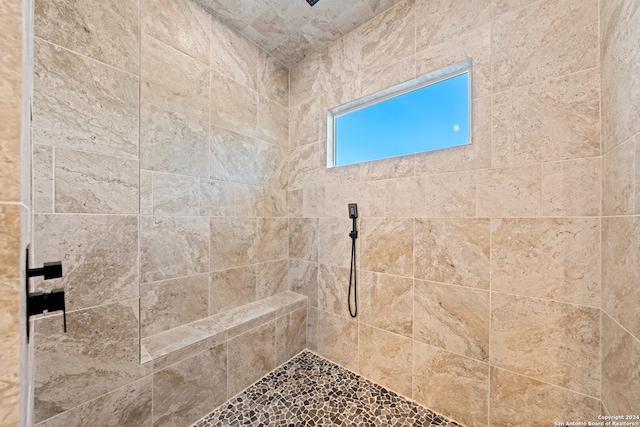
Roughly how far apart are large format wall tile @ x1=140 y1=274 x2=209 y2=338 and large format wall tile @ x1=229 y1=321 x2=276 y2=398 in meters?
0.34

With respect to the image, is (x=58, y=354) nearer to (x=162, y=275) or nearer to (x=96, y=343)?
(x=96, y=343)

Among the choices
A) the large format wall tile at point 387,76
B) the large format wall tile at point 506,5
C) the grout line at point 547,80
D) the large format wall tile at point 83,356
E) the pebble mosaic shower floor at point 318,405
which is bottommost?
the pebble mosaic shower floor at point 318,405

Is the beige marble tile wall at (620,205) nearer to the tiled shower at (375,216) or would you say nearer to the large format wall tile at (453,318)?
the tiled shower at (375,216)

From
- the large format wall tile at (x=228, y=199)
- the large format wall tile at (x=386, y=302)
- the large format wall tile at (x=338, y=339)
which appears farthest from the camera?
the large format wall tile at (x=338, y=339)

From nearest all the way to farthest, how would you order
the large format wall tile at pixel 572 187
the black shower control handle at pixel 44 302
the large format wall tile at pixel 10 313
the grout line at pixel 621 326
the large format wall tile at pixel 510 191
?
1. the large format wall tile at pixel 10 313
2. the black shower control handle at pixel 44 302
3. the grout line at pixel 621 326
4. the large format wall tile at pixel 572 187
5. the large format wall tile at pixel 510 191

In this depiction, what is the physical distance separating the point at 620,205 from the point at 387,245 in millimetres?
1070

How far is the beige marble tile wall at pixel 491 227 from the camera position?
1155 mm

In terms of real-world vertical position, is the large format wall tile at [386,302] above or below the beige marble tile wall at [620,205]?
below

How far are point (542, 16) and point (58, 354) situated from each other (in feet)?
9.00

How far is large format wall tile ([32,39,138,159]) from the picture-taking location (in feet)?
3.46

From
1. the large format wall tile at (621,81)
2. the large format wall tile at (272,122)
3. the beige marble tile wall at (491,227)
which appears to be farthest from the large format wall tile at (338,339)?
the large format wall tile at (621,81)

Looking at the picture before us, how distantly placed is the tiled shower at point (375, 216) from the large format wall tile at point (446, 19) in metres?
0.01

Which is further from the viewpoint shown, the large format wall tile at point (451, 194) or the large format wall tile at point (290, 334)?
the large format wall tile at point (290, 334)

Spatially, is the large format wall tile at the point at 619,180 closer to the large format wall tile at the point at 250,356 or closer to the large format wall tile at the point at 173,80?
the large format wall tile at the point at 250,356
